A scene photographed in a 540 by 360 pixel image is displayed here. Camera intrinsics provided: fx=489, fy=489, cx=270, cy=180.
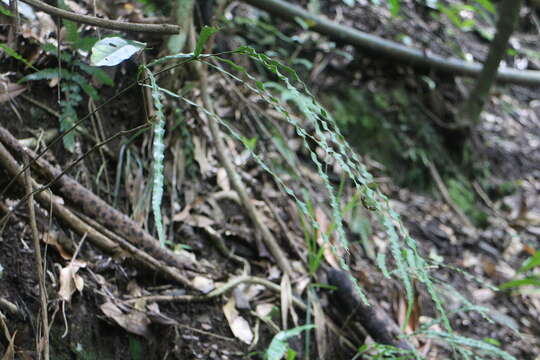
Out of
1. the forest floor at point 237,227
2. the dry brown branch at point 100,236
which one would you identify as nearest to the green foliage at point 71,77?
the forest floor at point 237,227

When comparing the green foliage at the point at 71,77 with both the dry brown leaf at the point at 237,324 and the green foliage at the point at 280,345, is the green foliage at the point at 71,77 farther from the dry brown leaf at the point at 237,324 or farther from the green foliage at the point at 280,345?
the green foliage at the point at 280,345

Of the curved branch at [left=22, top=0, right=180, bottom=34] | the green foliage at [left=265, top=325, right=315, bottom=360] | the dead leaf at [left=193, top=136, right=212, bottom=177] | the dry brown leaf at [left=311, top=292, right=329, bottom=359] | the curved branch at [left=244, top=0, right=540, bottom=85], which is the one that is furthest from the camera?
the curved branch at [left=244, top=0, right=540, bottom=85]

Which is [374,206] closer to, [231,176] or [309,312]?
[309,312]

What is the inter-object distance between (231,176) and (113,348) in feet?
2.82

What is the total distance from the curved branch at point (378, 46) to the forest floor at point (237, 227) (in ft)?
0.38

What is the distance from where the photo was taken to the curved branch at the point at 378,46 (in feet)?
9.66

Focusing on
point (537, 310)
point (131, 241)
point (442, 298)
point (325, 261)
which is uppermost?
point (131, 241)

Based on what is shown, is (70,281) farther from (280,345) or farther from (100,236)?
(280,345)

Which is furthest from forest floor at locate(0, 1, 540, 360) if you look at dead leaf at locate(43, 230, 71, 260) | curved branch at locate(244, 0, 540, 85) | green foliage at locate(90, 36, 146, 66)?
green foliage at locate(90, 36, 146, 66)

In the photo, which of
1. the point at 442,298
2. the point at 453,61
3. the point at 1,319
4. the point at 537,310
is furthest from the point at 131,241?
the point at 453,61

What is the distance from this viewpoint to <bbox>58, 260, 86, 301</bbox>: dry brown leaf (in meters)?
1.32

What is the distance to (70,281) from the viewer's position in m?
1.36

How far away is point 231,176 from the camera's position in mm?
2006

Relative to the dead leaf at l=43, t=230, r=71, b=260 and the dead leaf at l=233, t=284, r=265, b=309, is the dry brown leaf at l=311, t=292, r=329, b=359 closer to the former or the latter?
the dead leaf at l=233, t=284, r=265, b=309
